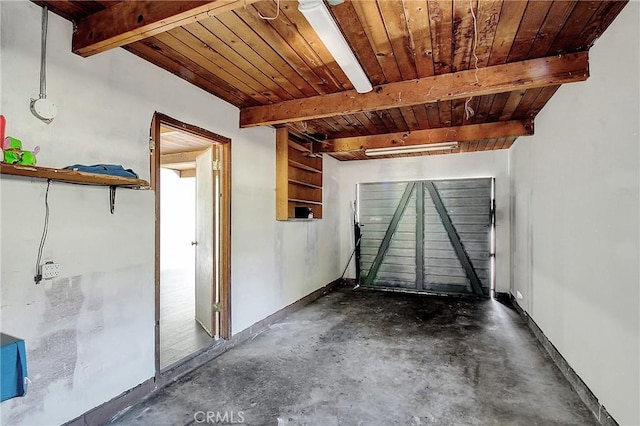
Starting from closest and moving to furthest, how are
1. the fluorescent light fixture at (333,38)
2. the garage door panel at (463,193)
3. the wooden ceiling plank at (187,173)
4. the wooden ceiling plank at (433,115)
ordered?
the fluorescent light fixture at (333,38)
the wooden ceiling plank at (433,115)
the garage door panel at (463,193)
the wooden ceiling plank at (187,173)

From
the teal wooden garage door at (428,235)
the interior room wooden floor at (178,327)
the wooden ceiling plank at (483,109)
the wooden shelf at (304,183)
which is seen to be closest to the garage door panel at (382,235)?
the teal wooden garage door at (428,235)

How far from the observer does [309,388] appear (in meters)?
2.43

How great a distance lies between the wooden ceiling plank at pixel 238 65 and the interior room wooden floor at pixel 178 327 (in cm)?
244

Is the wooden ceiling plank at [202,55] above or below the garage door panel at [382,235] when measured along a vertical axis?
above

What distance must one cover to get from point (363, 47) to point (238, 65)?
3.16ft

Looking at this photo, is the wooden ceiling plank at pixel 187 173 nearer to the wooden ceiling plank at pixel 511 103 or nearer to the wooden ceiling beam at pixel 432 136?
the wooden ceiling beam at pixel 432 136

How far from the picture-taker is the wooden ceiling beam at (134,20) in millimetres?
1536

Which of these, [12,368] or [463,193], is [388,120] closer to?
[463,193]

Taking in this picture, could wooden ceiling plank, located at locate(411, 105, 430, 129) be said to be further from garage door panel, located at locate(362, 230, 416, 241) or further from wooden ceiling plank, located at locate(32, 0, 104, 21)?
wooden ceiling plank, located at locate(32, 0, 104, 21)

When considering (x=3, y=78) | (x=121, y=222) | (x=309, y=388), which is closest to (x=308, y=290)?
(x=309, y=388)

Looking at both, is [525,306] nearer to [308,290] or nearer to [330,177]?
[308,290]

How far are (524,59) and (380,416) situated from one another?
2715mm

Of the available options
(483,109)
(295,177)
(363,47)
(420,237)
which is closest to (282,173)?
(295,177)

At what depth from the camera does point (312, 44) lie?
85.7 inches
